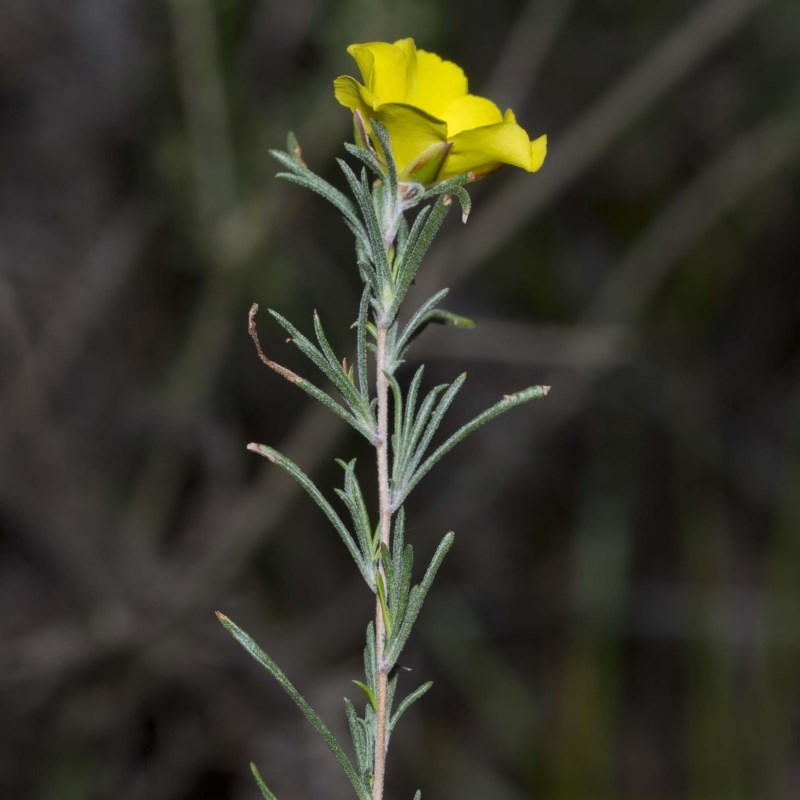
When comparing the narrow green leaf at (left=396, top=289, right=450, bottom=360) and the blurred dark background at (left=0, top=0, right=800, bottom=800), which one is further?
the blurred dark background at (left=0, top=0, right=800, bottom=800)

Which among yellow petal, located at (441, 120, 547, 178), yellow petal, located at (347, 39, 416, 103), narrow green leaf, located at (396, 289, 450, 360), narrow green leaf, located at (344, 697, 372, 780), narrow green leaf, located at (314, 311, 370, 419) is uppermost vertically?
yellow petal, located at (347, 39, 416, 103)

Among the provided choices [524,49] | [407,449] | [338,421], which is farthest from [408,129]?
[524,49]

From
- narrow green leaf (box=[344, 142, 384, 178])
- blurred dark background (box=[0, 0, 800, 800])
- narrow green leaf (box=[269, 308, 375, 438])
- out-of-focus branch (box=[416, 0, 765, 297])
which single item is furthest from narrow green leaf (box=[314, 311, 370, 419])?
out-of-focus branch (box=[416, 0, 765, 297])

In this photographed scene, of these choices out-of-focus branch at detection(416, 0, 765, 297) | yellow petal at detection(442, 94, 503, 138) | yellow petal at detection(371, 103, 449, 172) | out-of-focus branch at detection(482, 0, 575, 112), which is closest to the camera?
yellow petal at detection(371, 103, 449, 172)

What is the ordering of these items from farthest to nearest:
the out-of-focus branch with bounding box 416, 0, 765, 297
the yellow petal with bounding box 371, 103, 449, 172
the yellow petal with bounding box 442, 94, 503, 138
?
1. the out-of-focus branch with bounding box 416, 0, 765, 297
2. the yellow petal with bounding box 442, 94, 503, 138
3. the yellow petal with bounding box 371, 103, 449, 172

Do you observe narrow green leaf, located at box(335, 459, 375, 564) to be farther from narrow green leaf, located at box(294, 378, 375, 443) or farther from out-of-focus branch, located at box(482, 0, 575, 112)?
out-of-focus branch, located at box(482, 0, 575, 112)

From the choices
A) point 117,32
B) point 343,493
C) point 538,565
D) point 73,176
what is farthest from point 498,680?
point 343,493

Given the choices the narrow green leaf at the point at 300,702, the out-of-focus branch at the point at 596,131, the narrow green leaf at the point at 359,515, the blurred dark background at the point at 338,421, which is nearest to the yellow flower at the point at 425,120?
the narrow green leaf at the point at 359,515

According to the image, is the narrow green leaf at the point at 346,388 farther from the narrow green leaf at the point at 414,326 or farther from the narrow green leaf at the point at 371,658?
the narrow green leaf at the point at 371,658

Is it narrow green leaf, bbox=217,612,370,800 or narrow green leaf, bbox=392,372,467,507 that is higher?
narrow green leaf, bbox=392,372,467,507
